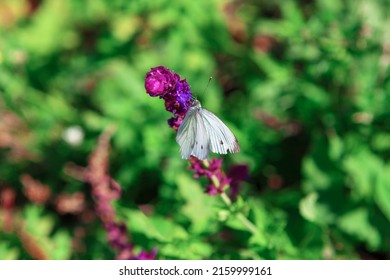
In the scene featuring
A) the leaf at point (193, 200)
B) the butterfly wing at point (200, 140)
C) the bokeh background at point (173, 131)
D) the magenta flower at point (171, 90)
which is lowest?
the butterfly wing at point (200, 140)

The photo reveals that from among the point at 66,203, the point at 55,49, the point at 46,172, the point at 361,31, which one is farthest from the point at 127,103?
the point at 361,31

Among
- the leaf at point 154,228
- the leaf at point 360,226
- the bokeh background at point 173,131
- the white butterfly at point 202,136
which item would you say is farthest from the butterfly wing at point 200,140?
the leaf at point 360,226

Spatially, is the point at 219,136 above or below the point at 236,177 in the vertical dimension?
below

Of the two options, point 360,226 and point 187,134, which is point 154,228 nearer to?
point 187,134

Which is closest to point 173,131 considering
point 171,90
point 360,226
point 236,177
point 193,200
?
point 193,200

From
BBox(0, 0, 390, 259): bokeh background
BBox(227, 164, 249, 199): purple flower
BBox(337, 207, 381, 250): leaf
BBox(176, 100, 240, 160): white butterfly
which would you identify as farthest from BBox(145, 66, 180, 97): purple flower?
BBox(337, 207, 381, 250): leaf

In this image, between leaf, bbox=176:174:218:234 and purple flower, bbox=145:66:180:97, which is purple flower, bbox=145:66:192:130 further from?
leaf, bbox=176:174:218:234

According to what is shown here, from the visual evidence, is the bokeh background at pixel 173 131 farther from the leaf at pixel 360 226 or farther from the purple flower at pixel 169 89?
the purple flower at pixel 169 89
